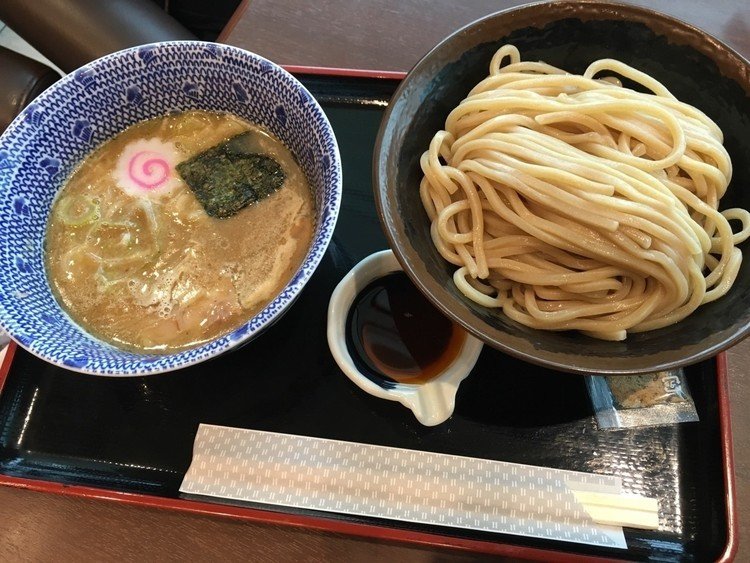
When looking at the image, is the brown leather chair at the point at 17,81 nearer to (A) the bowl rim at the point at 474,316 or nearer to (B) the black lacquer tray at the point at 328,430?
(B) the black lacquer tray at the point at 328,430

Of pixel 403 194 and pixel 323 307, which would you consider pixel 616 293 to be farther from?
pixel 323 307

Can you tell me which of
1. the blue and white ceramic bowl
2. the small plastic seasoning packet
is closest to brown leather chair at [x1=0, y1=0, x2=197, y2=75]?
the blue and white ceramic bowl

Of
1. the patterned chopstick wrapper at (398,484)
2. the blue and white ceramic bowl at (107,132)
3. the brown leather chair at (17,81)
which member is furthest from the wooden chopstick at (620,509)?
the brown leather chair at (17,81)

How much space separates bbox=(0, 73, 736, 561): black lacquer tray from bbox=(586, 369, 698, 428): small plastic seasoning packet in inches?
1.0

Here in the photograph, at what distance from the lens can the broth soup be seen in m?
1.35

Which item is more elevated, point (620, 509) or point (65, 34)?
point (620, 509)

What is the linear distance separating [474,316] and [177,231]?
0.85 m

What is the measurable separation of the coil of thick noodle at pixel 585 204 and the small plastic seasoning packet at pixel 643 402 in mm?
219

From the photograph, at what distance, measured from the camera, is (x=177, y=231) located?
57.8 inches

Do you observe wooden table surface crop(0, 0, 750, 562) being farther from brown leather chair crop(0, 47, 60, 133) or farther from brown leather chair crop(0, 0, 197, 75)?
brown leather chair crop(0, 0, 197, 75)

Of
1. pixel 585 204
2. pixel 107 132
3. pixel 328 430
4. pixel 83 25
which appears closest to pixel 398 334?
pixel 328 430

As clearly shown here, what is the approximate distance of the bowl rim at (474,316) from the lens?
1.08 m

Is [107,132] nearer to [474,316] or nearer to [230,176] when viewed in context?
[230,176]

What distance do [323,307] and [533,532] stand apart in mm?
790
